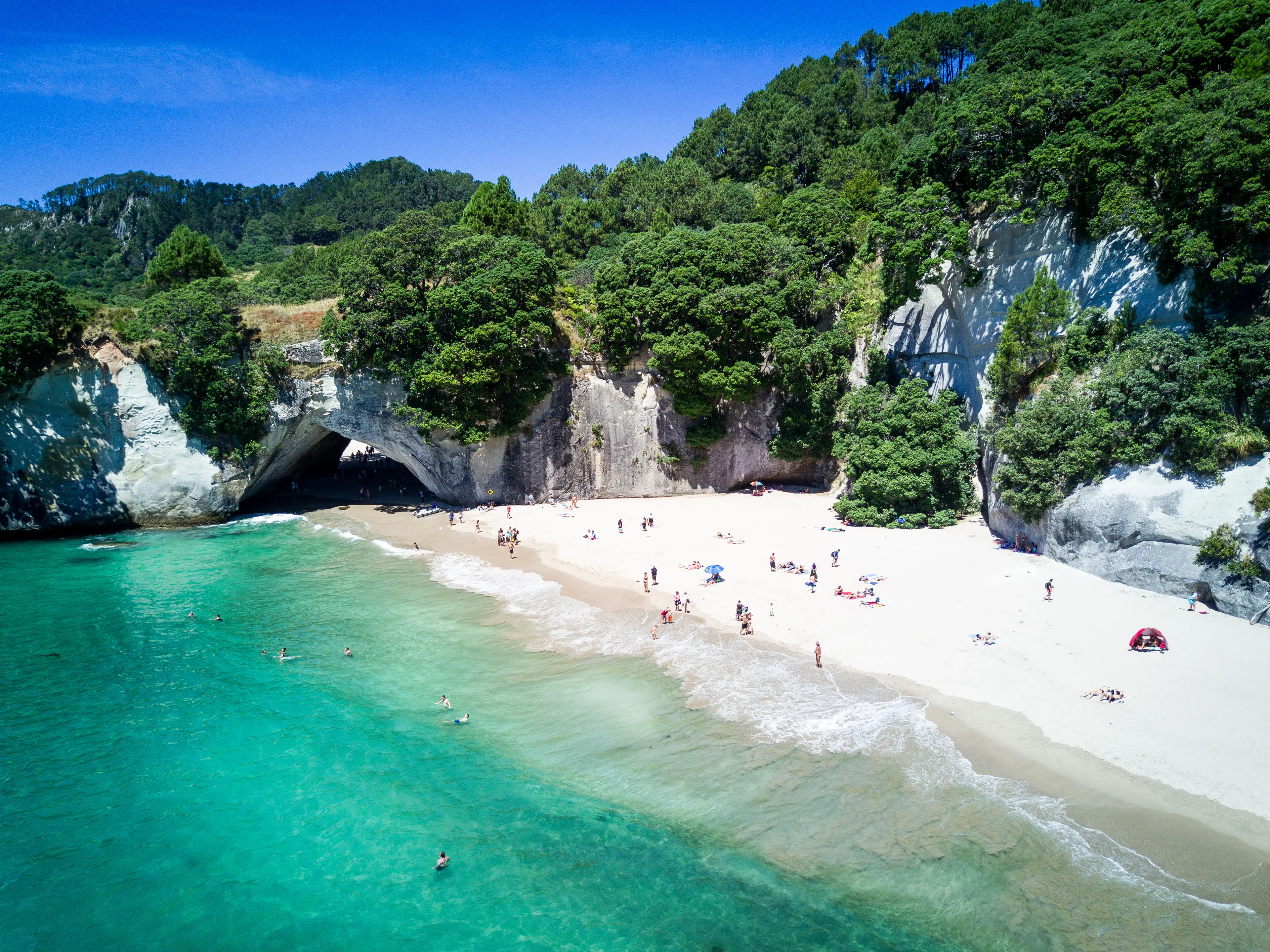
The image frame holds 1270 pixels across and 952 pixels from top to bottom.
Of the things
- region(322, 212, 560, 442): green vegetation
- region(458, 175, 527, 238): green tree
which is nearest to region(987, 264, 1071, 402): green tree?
region(322, 212, 560, 442): green vegetation

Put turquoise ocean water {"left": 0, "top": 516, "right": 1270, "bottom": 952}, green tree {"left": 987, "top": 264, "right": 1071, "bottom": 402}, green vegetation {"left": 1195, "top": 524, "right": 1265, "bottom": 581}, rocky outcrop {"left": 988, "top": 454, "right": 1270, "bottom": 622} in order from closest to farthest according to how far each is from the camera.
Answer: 1. turquoise ocean water {"left": 0, "top": 516, "right": 1270, "bottom": 952}
2. green vegetation {"left": 1195, "top": 524, "right": 1265, "bottom": 581}
3. rocky outcrop {"left": 988, "top": 454, "right": 1270, "bottom": 622}
4. green tree {"left": 987, "top": 264, "right": 1071, "bottom": 402}

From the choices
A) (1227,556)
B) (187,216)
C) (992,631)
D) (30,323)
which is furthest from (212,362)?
(187,216)

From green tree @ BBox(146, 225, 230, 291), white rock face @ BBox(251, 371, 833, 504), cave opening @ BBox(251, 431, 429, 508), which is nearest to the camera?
white rock face @ BBox(251, 371, 833, 504)

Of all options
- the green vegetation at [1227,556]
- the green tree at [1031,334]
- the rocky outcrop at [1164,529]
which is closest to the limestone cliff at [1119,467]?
the rocky outcrop at [1164,529]

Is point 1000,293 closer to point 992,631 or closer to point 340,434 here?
point 992,631

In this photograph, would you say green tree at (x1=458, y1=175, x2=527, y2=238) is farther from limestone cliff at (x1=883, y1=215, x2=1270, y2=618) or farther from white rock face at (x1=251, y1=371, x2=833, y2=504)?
limestone cliff at (x1=883, y1=215, x2=1270, y2=618)
